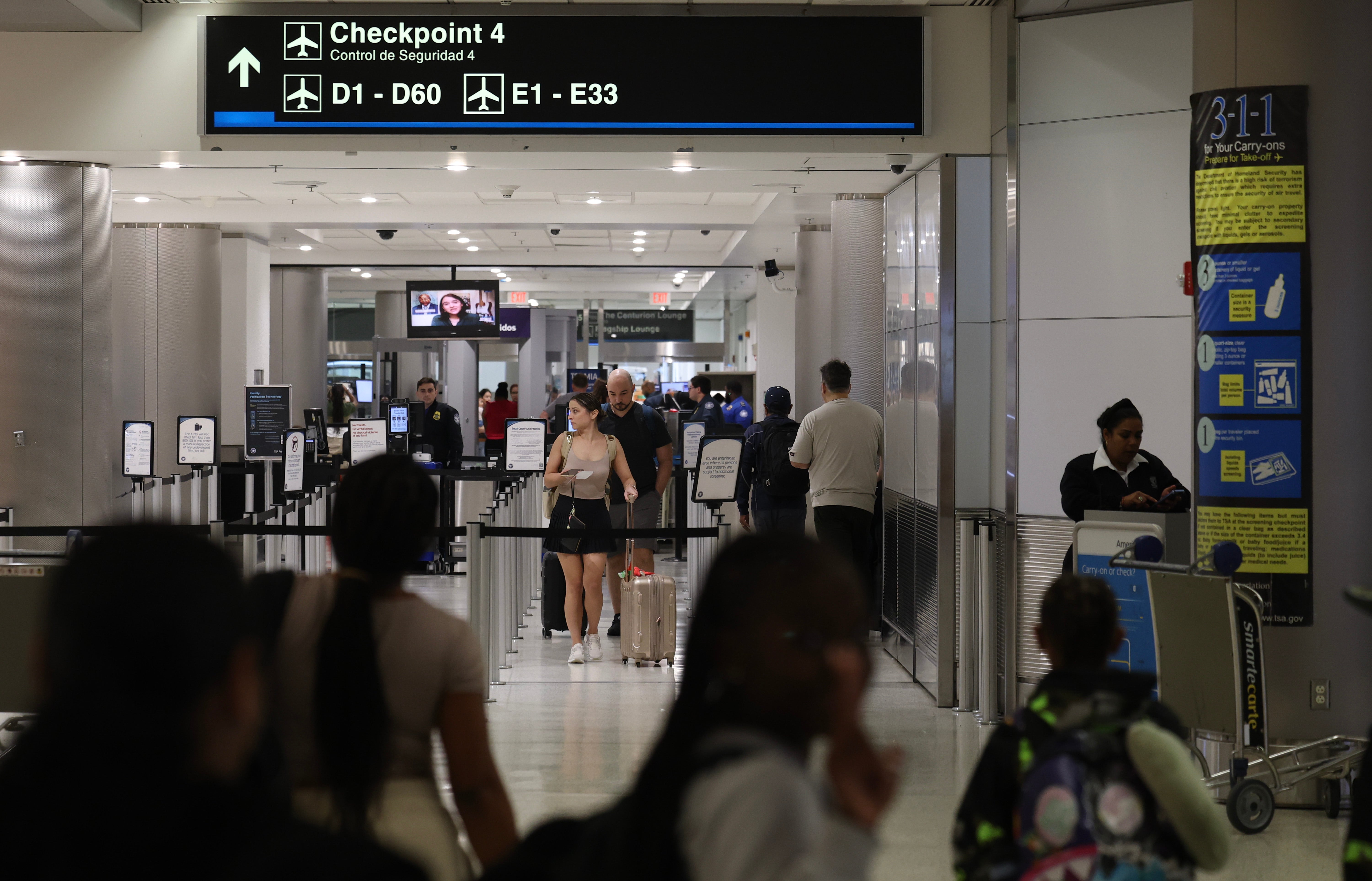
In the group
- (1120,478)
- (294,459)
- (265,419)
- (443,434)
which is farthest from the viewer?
(265,419)

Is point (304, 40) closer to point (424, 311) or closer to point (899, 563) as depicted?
point (899, 563)

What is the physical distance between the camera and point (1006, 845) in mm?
2090

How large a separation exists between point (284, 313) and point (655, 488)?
1085 cm

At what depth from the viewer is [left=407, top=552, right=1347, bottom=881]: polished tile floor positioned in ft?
13.7

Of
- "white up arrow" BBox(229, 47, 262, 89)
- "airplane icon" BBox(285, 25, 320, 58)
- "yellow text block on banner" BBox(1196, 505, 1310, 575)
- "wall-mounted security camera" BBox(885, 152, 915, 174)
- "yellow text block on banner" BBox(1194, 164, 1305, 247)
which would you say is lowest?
"yellow text block on banner" BBox(1196, 505, 1310, 575)

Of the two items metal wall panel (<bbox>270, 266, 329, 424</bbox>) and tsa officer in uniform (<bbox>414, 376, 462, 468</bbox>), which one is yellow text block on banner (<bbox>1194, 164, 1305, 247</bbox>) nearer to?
tsa officer in uniform (<bbox>414, 376, 462, 468</bbox>)

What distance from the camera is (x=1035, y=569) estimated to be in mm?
6043

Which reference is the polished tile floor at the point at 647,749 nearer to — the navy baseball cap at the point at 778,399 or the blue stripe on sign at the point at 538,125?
the navy baseball cap at the point at 778,399

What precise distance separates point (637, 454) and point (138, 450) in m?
4.56

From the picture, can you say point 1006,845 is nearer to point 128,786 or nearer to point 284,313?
point 128,786

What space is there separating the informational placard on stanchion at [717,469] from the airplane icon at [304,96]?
3204 mm

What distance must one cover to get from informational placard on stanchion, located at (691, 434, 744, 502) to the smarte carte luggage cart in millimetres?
3716

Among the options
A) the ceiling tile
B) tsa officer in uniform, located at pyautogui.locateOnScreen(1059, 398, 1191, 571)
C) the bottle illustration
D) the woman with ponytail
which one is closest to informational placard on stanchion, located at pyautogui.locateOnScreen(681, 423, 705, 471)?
the ceiling tile

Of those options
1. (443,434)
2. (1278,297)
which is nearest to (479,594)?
(1278,297)
